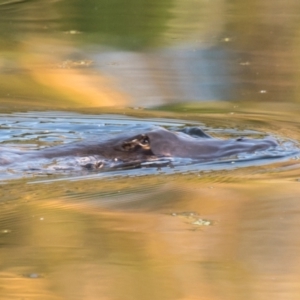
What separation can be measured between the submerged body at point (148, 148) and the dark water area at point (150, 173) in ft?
0.33

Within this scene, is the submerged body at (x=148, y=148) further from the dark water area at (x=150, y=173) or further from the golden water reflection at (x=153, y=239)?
the golden water reflection at (x=153, y=239)

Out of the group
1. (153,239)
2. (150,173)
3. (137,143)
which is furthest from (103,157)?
(153,239)

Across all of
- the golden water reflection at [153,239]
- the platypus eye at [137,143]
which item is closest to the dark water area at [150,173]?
the golden water reflection at [153,239]

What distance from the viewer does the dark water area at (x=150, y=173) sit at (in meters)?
4.16

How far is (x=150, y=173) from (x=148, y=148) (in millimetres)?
430

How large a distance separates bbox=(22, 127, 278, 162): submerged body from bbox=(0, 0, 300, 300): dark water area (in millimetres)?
101

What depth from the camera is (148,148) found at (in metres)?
6.72

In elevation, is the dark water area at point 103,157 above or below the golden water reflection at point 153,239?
below

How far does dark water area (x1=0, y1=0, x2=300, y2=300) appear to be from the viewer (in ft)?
13.6

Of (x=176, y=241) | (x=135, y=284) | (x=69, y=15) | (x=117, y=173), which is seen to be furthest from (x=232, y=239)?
(x=69, y=15)

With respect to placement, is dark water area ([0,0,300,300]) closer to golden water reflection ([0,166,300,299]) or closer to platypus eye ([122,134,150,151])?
golden water reflection ([0,166,300,299])

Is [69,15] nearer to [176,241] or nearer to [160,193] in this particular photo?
[160,193]

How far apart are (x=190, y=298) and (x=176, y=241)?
2.68ft

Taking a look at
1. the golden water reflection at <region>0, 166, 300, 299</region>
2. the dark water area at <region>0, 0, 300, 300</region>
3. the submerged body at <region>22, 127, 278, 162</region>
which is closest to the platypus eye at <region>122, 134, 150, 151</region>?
the submerged body at <region>22, 127, 278, 162</region>
